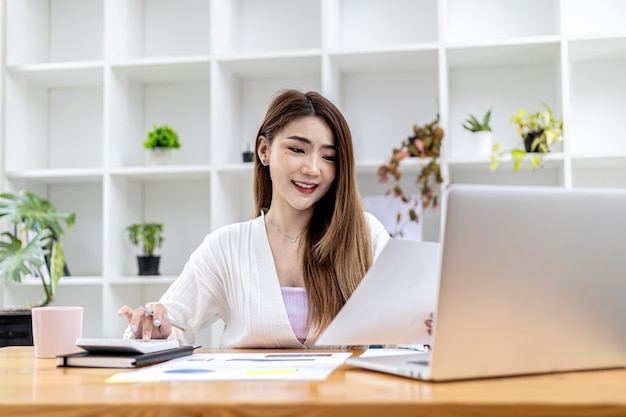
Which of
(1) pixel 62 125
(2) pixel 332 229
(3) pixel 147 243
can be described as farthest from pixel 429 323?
(1) pixel 62 125

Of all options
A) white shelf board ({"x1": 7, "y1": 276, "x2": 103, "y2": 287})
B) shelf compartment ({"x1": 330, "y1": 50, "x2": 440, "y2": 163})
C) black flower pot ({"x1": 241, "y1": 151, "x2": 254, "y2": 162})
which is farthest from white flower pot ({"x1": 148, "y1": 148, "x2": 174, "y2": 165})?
shelf compartment ({"x1": 330, "y1": 50, "x2": 440, "y2": 163})

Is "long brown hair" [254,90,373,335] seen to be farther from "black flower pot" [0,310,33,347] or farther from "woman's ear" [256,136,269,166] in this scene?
"black flower pot" [0,310,33,347]

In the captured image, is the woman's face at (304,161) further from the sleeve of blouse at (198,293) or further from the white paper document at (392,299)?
the white paper document at (392,299)

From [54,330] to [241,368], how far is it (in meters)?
0.54

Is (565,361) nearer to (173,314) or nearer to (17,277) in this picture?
(173,314)

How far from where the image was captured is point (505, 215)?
1.03 metres

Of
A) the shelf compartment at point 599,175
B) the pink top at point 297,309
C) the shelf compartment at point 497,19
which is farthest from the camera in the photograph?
the shelf compartment at point 497,19

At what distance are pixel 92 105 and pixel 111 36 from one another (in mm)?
478

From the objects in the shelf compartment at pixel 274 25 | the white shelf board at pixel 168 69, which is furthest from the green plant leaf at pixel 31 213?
the shelf compartment at pixel 274 25

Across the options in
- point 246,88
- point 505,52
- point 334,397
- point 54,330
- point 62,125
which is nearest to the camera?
point 334,397

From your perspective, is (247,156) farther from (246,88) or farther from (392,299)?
(392,299)

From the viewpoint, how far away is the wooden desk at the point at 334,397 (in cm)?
88

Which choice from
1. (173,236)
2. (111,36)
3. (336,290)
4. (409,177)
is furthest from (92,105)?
→ (336,290)

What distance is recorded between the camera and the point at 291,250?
7.15ft
